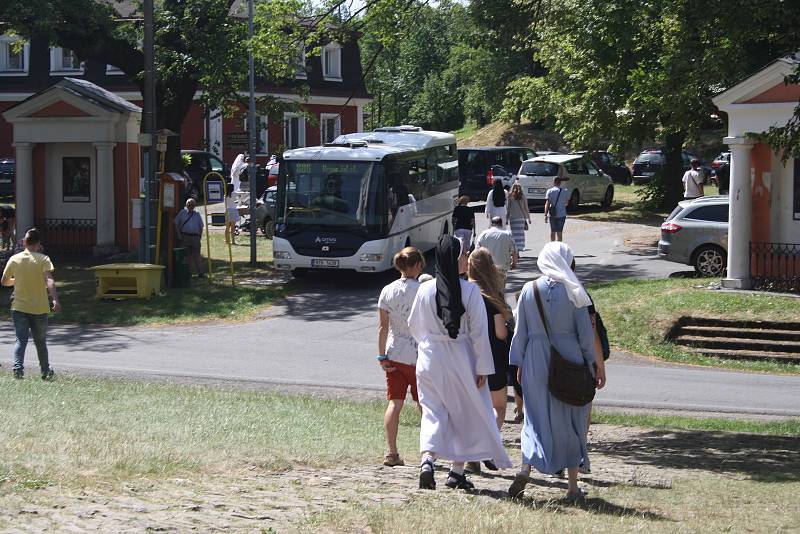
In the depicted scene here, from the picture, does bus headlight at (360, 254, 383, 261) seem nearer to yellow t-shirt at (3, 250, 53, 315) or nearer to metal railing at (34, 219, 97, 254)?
metal railing at (34, 219, 97, 254)

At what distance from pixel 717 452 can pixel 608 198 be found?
99.2 feet

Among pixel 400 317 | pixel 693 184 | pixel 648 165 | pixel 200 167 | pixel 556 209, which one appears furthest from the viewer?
pixel 648 165

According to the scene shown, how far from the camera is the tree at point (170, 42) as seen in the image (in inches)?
988

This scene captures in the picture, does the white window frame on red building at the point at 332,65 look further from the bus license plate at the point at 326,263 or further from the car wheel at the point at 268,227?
the bus license plate at the point at 326,263

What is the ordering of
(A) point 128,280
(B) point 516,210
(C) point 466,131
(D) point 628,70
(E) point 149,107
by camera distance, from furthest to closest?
(C) point 466,131 → (D) point 628,70 → (B) point 516,210 → (A) point 128,280 → (E) point 149,107

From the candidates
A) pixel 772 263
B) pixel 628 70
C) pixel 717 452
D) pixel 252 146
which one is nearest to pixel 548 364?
pixel 717 452

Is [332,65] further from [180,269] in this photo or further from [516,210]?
[180,269]

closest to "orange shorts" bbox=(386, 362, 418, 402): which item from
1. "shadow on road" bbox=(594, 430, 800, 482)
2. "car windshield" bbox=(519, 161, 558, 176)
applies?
"shadow on road" bbox=(594, 430, 800, 482)

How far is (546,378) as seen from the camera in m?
8.12

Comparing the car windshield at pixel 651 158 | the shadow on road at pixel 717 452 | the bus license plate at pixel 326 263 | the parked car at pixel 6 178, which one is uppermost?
the car windshield at pixel 651 158

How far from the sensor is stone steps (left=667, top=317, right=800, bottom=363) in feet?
59.3

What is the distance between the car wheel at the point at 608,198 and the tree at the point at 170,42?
52.9ft

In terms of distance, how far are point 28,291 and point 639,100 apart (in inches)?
752

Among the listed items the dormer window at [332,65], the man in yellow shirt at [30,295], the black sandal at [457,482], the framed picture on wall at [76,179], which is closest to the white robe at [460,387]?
the black sandal at [457,482]
